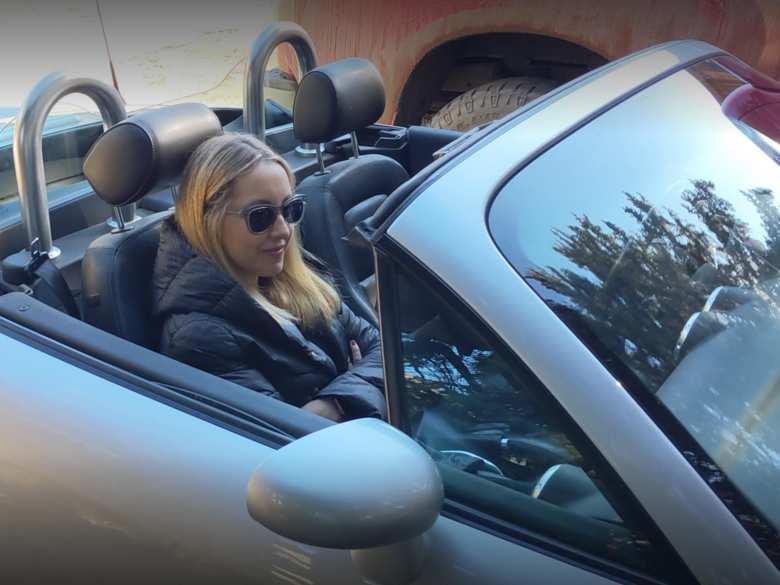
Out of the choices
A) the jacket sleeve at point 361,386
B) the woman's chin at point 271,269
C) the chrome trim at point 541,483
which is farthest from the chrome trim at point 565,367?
the woman's chin at point 271,269

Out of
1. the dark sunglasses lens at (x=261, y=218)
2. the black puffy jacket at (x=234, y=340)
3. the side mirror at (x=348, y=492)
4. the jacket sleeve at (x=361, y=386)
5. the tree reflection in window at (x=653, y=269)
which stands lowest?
the jacket sleeve at (x=361, y=386)

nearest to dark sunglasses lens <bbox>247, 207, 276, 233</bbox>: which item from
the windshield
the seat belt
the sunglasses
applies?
the sunglasses

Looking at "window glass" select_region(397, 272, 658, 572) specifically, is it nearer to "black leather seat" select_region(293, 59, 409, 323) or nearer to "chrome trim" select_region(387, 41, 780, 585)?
"chrome trim" select_region(387, 41, 780, 585)

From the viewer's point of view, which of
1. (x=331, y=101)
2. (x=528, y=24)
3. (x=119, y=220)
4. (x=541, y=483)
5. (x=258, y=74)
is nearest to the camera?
(x=541, y=483)

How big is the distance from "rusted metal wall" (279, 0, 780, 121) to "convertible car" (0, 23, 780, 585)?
2.08m

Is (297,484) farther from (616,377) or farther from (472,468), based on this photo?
(616,377)

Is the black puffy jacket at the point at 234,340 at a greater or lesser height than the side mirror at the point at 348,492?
lesser

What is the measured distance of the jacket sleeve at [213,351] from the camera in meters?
1.74

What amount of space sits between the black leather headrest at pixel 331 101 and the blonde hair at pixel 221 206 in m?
0.46

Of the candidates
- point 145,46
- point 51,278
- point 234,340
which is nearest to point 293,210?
point 234,340

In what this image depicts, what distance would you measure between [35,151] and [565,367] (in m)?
1.46

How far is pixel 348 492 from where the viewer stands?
104 cm

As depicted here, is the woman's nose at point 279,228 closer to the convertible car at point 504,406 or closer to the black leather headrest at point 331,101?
the convertible car at point 504,406

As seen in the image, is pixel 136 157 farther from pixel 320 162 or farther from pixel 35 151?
pixel 320 162
